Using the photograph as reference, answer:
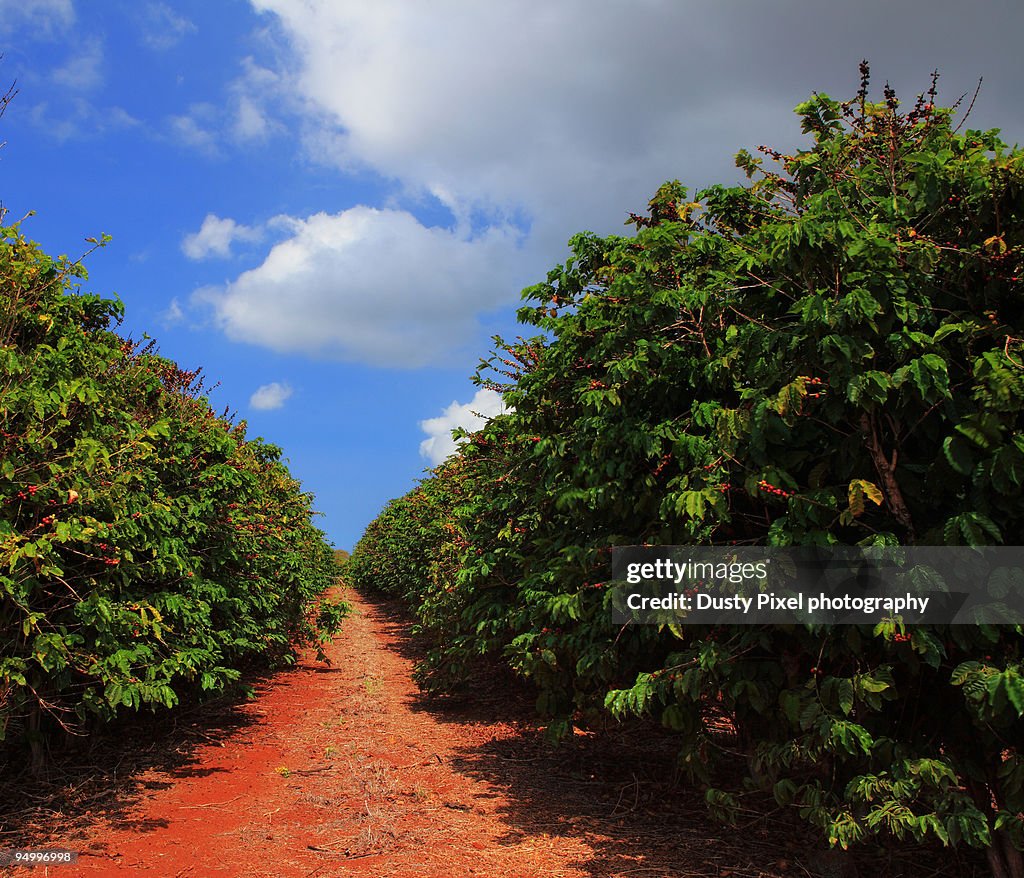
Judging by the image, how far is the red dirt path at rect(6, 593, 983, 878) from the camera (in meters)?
5.36

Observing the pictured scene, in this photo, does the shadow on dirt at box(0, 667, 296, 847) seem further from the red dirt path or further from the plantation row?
the plantation row

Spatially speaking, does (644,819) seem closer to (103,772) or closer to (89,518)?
(89,518)

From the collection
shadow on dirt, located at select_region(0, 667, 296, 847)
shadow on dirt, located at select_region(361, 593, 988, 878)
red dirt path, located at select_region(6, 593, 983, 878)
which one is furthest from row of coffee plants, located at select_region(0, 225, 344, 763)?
shadow on dirt, located at select_region(361, 593, 988, 878)

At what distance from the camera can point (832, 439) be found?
4117 mm

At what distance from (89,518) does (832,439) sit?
5.25 metres

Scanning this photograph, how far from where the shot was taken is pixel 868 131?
4605mm

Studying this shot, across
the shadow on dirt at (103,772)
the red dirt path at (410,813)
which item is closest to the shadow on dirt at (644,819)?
the red dirt path at (410,813)

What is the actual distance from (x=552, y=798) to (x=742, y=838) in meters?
1.93

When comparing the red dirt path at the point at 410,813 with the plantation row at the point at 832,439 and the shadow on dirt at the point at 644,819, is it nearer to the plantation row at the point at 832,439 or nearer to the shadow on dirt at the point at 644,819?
the shadow on dirt at the point at 644,819

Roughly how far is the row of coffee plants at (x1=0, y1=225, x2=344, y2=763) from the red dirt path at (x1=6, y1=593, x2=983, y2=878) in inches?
42.4

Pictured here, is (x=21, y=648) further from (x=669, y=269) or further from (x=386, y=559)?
(x=386, y=559)

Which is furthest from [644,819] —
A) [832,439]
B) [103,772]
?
[103,772]

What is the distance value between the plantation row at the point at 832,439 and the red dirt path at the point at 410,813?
1.05 m

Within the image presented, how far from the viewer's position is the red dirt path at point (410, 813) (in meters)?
5.36
